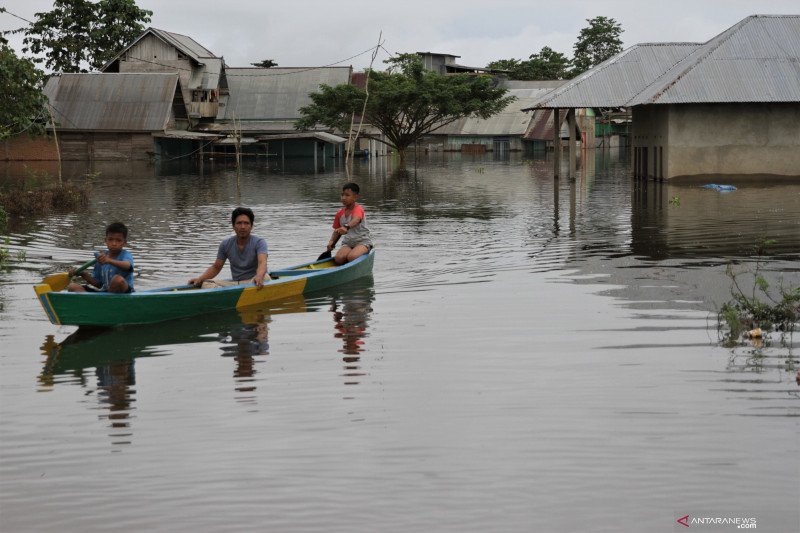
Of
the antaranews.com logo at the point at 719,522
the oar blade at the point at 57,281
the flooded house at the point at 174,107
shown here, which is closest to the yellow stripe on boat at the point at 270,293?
the oar blade at the point at 57,281

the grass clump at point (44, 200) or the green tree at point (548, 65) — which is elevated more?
the green tree at point (548, 65)

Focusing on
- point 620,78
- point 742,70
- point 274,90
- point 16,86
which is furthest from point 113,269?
point 274,90

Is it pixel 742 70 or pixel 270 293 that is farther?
pixel 742 70

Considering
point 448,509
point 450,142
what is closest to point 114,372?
point 448,509

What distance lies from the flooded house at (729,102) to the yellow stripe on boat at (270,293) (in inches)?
739

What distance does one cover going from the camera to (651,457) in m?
5.82

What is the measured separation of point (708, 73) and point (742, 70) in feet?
3.30

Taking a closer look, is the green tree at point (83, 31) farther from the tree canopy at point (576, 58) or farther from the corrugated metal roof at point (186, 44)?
the tree canopy at point (576, 58)

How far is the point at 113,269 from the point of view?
10039 mm

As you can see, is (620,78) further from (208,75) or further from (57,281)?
(208,75)

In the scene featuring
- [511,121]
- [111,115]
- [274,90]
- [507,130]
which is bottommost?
[507,130]

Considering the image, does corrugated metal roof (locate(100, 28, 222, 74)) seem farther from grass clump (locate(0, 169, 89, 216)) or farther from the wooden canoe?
the wooden canoe

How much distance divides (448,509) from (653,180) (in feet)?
94.9

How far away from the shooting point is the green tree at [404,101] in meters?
51.3
